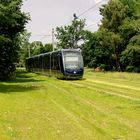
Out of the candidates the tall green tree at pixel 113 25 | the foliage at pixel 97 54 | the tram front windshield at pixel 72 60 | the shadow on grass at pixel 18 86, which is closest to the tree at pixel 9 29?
the shadow on grass at pixel 18 86

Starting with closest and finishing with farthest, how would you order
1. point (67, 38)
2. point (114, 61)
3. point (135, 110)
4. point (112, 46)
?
point (135, 110)
point (112, 46)
point (114, 61)
point (67, 38)

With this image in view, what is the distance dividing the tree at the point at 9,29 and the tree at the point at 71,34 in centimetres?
9248

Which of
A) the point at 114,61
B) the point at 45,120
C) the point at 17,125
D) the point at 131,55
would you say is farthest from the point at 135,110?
the point at 114,61

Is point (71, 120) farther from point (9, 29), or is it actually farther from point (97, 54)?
point (97, 54)

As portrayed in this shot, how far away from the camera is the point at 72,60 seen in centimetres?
4719

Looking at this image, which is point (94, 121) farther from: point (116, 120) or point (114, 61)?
point (114, 61)

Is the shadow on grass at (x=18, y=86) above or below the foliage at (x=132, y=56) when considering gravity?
below

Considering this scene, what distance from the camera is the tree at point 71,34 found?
140 meters

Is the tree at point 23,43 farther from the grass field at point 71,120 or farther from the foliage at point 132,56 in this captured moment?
the grass field at point 71,120

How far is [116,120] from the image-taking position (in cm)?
1514

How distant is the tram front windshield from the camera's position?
46.8 meters

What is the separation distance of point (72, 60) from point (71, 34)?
9518 centimetres

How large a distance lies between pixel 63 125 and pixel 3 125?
180cm

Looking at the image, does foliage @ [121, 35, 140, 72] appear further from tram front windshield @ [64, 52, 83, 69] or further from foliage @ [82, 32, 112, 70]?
tram front windshield @ [64, 52, 83, 69]
